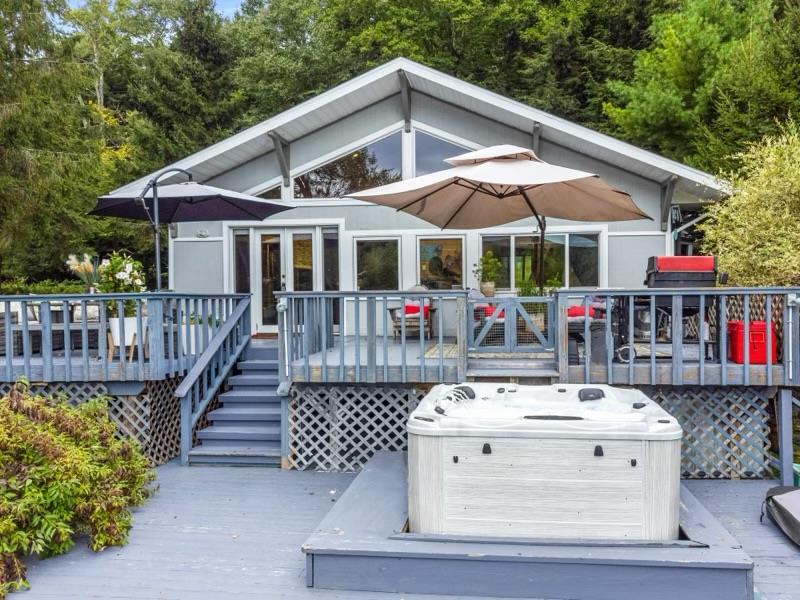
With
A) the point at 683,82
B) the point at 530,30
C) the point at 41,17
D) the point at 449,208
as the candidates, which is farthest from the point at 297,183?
the point at 530,30

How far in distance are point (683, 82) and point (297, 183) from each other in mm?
10310

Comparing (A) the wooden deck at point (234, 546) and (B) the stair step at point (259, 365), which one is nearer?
(A) the wooden deck at point (234, 546)

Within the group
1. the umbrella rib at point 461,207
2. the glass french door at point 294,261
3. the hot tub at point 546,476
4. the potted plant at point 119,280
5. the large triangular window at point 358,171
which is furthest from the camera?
the glass french door at point 294,261

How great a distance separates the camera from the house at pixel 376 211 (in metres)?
8.87

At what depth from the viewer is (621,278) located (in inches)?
355

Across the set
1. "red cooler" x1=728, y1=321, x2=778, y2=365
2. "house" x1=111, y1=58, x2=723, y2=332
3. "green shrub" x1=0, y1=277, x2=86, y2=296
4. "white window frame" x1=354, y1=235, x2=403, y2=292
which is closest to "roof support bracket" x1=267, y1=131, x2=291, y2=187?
"house" x1=111, y1=58, x2=723, y2=332

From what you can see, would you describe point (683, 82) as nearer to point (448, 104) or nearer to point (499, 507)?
point (448, 104)

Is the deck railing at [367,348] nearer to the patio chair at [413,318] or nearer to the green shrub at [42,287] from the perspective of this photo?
the patio chair at [413,318]

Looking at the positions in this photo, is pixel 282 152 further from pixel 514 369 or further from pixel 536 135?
pixel 514 369

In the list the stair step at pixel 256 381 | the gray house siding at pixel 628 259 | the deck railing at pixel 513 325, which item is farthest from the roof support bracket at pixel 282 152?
the gray house siding at pixel 628 259

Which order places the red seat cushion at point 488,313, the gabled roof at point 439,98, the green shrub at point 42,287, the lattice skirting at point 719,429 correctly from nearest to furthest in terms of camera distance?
1. the lattice skirting at point 719,429
2. the red seat cushion at point 488,313
3. the gabled roof at point 439,98
4. the green shrub at point 42,287

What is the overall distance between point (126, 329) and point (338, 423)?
217 cm

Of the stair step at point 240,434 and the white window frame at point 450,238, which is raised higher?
the white window frame at point 450,238

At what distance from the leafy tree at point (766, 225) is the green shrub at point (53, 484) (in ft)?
21.3
